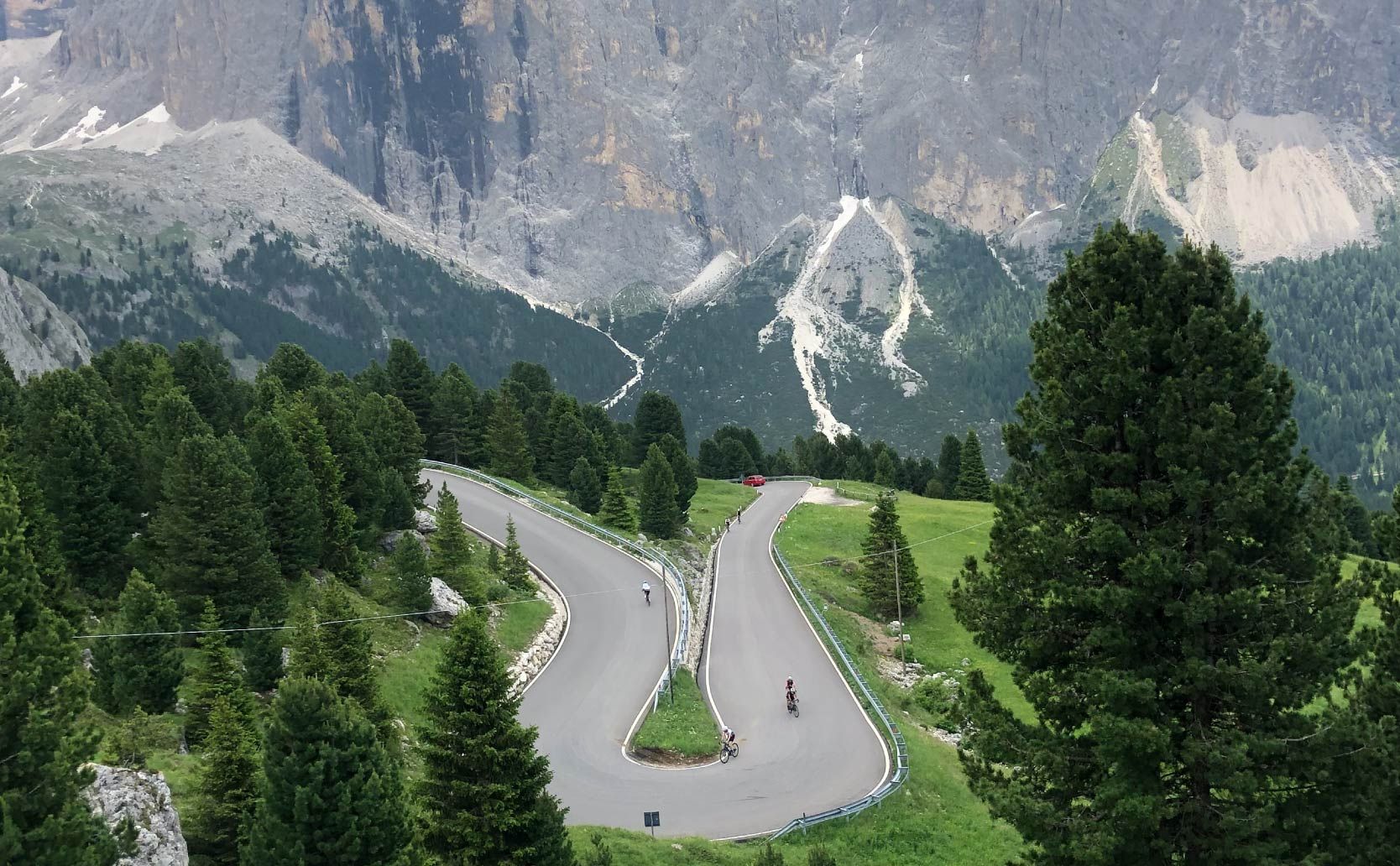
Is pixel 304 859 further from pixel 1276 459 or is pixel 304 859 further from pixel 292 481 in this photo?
pixel 292 481

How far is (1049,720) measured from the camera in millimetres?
14906

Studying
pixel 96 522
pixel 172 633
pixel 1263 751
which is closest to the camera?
pixel 1263 751

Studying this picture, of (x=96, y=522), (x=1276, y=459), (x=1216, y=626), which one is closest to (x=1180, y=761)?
(x=1216, y=626)

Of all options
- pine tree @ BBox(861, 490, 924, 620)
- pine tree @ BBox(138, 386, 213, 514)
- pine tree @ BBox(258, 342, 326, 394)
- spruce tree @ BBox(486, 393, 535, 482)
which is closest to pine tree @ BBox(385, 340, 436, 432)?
spruce tree @ BBox(486, 393, 535, 482)

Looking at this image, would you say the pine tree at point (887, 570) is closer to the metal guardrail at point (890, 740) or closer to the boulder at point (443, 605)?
the metal guardrail at point (890, 740)

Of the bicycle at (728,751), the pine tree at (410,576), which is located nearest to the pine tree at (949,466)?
the pine tree at (410,576)

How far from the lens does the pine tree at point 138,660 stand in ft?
79.6

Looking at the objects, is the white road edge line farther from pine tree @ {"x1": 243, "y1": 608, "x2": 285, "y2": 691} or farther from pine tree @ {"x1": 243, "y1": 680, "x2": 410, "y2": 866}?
pine tree @ {"x1": 243, "y1": 680, "x2": 410, "y2": 866}

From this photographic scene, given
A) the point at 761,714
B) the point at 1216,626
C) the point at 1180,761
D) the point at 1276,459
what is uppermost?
the point at 1276,459

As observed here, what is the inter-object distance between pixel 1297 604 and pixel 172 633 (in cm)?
2550

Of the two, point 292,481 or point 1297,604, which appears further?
point 292,481

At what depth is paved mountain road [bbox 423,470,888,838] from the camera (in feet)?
91.2

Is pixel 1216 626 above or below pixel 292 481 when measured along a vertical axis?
below

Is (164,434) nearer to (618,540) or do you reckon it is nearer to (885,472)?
(618,540)
